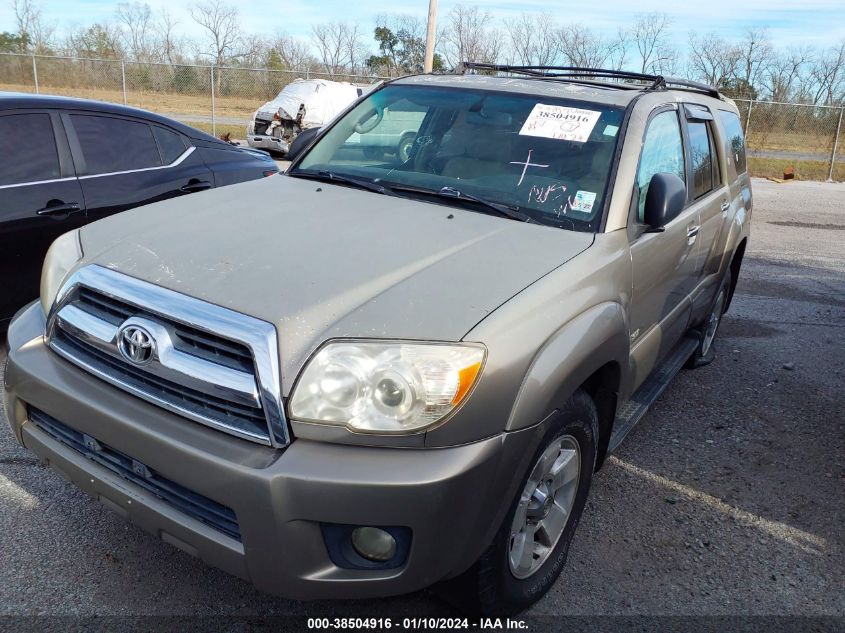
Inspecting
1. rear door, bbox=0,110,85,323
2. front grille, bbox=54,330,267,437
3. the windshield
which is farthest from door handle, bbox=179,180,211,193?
front grille, bbox=54,330,267,437

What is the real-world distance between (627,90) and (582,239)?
122 centimetres

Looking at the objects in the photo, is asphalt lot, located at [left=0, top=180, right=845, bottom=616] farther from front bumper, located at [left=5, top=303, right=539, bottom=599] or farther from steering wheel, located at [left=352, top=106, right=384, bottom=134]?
steering wheel, located at [left=352, top=106, right=384, bottom=134]

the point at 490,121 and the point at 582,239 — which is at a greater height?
the point at 490,121

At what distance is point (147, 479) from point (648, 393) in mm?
2628

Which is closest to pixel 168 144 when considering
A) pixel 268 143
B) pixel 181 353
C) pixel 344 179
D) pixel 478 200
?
pixel 344 179

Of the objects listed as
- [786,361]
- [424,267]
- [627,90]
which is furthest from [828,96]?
[424,267]

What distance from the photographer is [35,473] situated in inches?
128

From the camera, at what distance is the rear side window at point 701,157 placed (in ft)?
13.1

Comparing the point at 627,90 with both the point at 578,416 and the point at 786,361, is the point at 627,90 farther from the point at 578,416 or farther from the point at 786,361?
the point at 786,361

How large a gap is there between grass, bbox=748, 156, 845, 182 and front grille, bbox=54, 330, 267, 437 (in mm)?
21374

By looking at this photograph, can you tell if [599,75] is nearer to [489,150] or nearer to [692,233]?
[692,233]

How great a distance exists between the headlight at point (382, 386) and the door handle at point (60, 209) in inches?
125

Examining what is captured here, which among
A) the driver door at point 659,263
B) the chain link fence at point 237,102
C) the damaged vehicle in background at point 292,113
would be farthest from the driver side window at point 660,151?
the chain link fence at point 237,102

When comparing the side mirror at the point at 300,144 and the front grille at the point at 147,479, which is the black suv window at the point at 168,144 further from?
the front grille at the point at 147,479
